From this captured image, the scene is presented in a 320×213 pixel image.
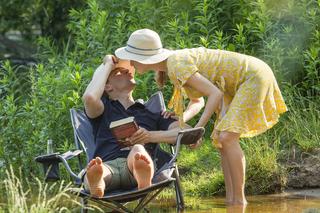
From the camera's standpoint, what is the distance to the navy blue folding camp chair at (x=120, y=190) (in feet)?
18.4

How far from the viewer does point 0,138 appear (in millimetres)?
8375

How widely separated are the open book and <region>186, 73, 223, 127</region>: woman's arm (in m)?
0.48

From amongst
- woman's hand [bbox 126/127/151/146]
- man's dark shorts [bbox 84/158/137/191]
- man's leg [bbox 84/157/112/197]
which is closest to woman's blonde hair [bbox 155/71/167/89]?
woman's hand [bbox 126/127/151/146]

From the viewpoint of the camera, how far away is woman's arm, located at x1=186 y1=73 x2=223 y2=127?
585 cm

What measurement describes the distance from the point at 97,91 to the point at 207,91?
810mm

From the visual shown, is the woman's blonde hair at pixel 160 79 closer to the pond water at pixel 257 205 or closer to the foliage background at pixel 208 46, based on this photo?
the pond water at pixel 257 205

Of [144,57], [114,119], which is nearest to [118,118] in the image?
[114,119]

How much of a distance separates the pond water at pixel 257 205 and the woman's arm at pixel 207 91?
0.87m

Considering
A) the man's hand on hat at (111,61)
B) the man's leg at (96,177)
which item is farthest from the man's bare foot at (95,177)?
the man's hand on hat at (111,61)

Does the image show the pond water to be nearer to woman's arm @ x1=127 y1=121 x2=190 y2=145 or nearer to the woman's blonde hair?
woman's arm @ x1=127 y1=121 x2=190 y2=145

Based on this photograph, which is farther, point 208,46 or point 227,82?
point 208,46

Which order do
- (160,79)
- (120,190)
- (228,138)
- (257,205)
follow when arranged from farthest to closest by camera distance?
(257,205)
(160,79)
(228,138)
(120,190)

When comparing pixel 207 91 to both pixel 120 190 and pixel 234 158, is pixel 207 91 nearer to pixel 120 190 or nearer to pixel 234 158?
pixel 234 158

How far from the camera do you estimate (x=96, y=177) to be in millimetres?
5512
